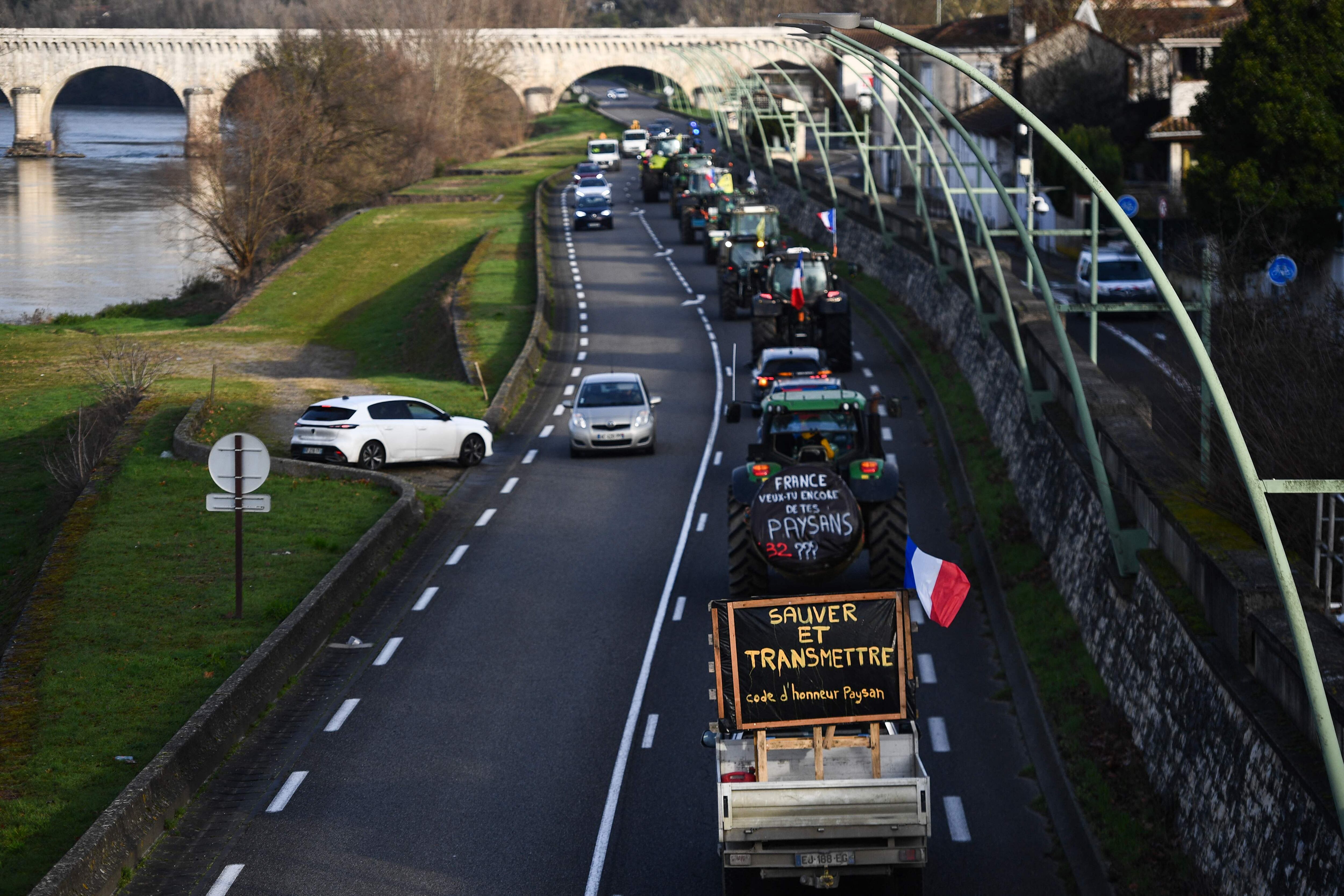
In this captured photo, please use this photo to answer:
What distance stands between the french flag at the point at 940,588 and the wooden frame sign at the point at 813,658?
85cm

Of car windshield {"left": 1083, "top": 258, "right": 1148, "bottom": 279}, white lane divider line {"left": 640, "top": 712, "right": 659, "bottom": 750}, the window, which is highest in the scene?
car windshield {"left": 1083, "top": 258, "right": 1148, "bottom": 279}

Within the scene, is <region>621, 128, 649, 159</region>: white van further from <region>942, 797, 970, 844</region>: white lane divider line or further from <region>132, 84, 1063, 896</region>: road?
<region>942, 797, 970, 844</region>: white lane divider line

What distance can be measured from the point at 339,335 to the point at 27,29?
97848 millimetres

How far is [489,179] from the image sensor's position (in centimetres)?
9881

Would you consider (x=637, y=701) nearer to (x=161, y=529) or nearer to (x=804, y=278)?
(x=161, y=529)

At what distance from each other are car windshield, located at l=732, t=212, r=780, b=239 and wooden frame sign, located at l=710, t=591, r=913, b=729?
38.4 metres

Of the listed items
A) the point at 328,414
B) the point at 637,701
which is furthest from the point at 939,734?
the point at 328,414

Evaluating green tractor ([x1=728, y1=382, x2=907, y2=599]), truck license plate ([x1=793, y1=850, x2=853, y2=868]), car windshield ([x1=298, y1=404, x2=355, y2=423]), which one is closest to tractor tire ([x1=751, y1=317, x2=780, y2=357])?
car windshield ([x1=298, y1=404, x2=355, y2=423])

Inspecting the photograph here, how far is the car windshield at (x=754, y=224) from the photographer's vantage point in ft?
166

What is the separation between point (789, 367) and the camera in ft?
105

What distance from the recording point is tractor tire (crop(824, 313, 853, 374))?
37.9 metres

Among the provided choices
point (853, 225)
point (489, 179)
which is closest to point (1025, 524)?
point (853, 225)

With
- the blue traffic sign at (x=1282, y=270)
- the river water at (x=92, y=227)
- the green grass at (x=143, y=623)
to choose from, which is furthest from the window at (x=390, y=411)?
the river water at (x=92, y=227)

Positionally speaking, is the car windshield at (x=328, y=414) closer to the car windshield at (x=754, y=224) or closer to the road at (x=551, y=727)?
the road at (x=551, y=727)
